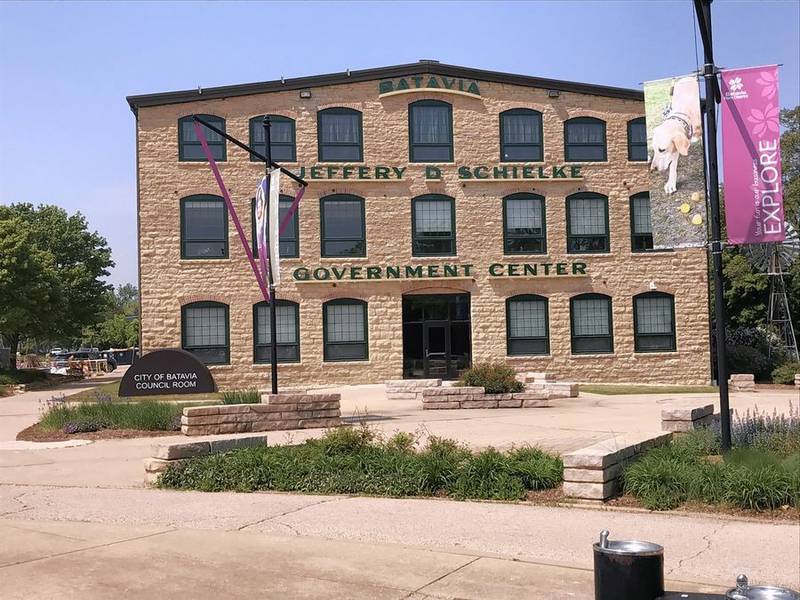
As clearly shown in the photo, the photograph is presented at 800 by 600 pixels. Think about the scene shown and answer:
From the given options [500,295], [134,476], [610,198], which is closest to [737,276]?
[610,198]

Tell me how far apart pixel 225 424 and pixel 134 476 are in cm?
Answer: 435

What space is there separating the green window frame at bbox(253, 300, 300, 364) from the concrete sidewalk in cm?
2125

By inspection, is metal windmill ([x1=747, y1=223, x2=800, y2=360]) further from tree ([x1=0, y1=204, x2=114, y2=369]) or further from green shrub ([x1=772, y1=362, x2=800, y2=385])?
tree ([x1=0, y1=204, x2=114, y2=369])

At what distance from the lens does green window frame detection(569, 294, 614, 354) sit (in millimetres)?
32375

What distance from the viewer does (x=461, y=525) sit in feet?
26.6

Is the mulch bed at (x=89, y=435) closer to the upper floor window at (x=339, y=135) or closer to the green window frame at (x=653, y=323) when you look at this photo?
the upper floor window at (x=339, y=135)

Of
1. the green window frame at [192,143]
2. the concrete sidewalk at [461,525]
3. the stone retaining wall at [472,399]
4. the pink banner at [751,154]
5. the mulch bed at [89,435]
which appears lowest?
the concrete sidewalk at [461,525]

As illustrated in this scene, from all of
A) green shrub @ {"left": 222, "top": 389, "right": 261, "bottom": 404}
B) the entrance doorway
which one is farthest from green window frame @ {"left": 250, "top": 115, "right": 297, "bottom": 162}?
green shrub @ {"left": 222, "top": 389, "right": 261, "bottom": 404}

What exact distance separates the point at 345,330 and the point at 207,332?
16.5 feet

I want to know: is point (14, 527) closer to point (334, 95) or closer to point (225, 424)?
point (225, 424)

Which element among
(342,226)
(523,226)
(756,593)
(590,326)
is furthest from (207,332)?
(756,593)

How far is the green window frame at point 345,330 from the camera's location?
103 feet

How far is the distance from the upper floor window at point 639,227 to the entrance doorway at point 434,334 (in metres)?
6.87

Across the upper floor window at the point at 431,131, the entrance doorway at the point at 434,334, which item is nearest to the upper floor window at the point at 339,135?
the upper floor window at the point at 431,131
